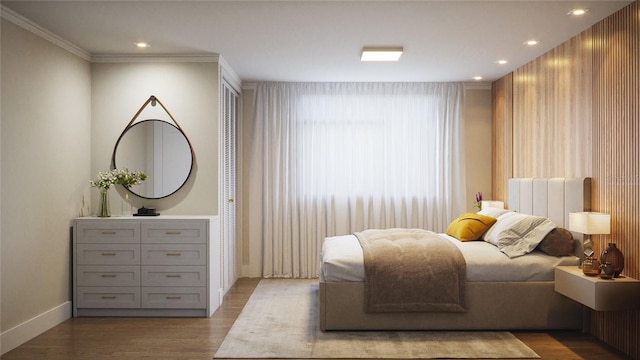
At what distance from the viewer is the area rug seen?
3551 millimetres

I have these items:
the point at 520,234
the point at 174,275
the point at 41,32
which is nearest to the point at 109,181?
the point at 174,275

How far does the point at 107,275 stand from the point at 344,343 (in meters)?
2.28

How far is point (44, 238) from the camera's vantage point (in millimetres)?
4164

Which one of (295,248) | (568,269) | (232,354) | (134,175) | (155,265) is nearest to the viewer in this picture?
(232,354)

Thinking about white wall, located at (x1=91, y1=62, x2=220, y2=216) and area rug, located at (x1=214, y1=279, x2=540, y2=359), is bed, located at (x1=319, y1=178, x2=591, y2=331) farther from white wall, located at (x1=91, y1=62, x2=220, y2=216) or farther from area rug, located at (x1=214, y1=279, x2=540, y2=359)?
white wall, located at (x1=91, y1=62, x2=220, y2=216)

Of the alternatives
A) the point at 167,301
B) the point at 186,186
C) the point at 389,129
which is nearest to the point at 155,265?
the point at 167,301

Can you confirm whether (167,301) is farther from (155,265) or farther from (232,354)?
(232,354)

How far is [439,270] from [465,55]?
2.26m

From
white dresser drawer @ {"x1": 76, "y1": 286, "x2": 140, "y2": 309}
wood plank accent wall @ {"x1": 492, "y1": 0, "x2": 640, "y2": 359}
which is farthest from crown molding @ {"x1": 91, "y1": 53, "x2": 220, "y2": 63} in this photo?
wood plank accent wall @ {"x1": 492, "y1": 0, "x2": 640, "y2": 359}

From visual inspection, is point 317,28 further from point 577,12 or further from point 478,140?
point 478,140

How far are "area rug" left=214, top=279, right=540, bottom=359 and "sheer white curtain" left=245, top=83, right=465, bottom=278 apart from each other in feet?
6.55

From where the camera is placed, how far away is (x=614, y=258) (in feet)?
11.8

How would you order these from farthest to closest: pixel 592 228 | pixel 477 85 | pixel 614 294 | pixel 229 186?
pixel 477 85 < pixel 229 186 < pixel 592 228 < pixel 614 294

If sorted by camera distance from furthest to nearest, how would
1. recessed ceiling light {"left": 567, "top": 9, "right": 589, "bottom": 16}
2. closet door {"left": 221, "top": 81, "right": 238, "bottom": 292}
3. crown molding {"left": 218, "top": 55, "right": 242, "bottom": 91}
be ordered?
closet door {"left": 221, "top": 81, "right": 238, "bottom": 292}
crown molding {"left": 218, "top": 55, "right": 242, "bottom": 91}
recessed ceiling light {"left": 567, "top": 9, "right": 589, "bottom": 16}
